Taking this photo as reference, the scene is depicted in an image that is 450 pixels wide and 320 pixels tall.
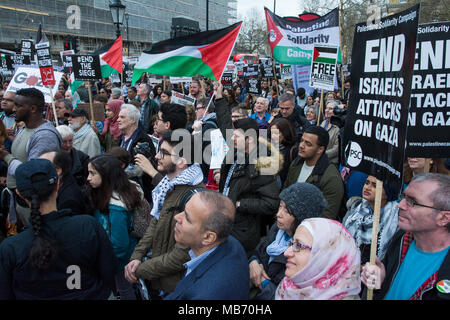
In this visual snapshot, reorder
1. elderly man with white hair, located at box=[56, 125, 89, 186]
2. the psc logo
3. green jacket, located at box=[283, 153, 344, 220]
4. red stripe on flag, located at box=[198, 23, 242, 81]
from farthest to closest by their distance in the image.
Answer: red stripe on flag, located at box=[198, 23, 242, 81], elderly man with white hair, located at box=[56, 125, 89, 186], green jacket, located at box=[283, 153, 344, 220], the psc logo

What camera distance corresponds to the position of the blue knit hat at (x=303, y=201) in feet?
8.40

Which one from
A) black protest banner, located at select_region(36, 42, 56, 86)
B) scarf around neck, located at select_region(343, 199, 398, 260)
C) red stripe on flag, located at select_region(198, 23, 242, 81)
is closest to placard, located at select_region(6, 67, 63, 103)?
black protest banner, located at select_region(36, 42, 56, 86)

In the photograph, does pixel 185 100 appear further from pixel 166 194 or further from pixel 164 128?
pixel 166 194

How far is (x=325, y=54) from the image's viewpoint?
644 centimetres

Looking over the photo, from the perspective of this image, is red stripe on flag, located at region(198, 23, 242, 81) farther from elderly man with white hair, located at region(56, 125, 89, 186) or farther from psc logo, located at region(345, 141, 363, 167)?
psc logo, located at region(345, 141, 363, 167)

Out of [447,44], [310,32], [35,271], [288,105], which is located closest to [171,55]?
[288,105]

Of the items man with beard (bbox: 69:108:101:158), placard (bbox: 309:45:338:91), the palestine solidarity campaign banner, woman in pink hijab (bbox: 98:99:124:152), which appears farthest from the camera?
the palestine solidarity campaign banner

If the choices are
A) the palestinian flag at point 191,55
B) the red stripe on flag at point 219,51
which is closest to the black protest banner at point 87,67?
the palestinian flag at point 191,55

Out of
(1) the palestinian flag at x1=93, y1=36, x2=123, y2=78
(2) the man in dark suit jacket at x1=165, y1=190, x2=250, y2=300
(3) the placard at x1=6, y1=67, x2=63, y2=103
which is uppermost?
(1) the palestinian flag at x1=93, y1=36, x2=123, y2=78

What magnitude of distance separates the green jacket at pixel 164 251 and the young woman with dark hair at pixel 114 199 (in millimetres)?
224

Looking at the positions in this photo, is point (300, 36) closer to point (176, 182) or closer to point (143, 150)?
point (143, 150)

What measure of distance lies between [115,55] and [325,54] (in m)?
4.58

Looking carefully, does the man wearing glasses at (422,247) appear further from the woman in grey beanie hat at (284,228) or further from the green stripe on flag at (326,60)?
the green stripe on flag at (326,60)

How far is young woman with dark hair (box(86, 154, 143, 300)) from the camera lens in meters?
3.14
